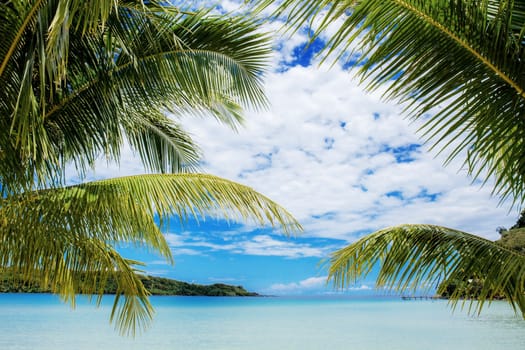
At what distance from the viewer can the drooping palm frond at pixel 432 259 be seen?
11.0 ft

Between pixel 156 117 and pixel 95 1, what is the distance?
322 cm

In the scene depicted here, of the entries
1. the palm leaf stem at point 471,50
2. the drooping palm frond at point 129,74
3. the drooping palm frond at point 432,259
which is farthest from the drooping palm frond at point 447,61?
the drooping palm frond at point 129,74

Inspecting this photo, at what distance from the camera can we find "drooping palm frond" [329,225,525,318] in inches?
131

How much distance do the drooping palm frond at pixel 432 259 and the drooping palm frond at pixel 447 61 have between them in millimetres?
1204

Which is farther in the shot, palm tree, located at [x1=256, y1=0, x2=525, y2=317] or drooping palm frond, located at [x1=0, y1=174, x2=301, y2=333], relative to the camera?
drooping palm frond, located at [x1=0, y1=174, x2=301, y2=333]

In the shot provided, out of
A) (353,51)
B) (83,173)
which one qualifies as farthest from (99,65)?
(353,51)

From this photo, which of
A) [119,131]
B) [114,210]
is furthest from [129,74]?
[114,210]

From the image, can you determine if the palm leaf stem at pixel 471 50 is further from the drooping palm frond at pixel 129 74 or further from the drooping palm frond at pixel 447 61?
the drooping palm frond at pixel 129 74

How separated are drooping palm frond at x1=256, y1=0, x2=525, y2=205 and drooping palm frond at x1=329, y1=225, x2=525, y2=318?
120 cm

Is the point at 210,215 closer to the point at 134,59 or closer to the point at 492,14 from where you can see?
the point at 134,59

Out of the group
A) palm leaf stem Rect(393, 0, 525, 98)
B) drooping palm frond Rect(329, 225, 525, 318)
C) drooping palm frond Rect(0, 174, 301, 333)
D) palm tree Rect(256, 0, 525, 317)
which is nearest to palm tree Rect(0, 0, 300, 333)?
drooping palm frond Rect(0, 174, 301, 333)

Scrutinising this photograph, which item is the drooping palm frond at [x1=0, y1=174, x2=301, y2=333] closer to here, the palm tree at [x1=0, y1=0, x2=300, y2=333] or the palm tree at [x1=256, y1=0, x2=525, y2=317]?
the palm tree at [x1=0, y1=0, x2=300, y2=333]

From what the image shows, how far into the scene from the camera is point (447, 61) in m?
2.21

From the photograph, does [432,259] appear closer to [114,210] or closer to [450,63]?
[450,63]
